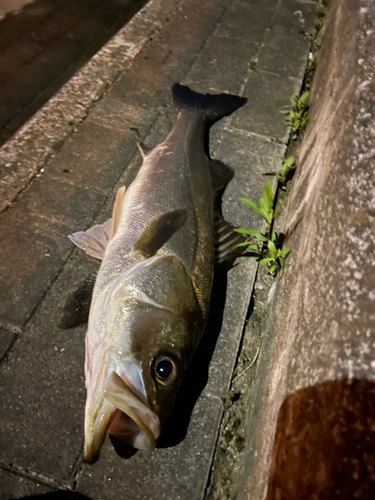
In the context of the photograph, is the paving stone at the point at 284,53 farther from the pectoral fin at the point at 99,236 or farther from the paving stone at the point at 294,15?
the pectoral fin at the point at 99,236

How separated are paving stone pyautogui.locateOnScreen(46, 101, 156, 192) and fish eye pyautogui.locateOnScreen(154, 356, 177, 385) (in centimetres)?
187

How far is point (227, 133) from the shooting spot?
3.59m

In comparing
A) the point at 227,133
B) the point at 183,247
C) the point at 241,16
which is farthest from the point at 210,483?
the point at 241,16

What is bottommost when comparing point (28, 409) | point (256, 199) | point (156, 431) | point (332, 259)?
point (28, 409)

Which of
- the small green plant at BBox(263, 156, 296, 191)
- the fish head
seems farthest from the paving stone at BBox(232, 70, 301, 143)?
the fish head

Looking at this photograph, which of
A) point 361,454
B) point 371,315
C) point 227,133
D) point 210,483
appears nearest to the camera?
point 361,454

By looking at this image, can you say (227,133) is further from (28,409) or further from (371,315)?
(28,409)

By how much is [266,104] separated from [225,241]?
2.29 metres

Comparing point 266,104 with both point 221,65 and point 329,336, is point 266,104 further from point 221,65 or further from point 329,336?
point 329,336

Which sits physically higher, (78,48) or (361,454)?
(361,454)

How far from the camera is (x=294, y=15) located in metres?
5.18

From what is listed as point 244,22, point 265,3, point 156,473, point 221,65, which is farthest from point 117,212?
point 265,3

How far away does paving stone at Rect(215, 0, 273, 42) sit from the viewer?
474 cm

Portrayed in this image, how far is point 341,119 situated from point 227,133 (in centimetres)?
172
